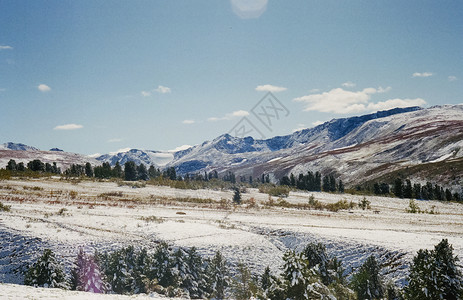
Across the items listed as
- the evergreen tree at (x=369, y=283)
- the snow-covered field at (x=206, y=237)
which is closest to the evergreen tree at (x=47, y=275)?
the snow-covered field at (x=206, y=237)

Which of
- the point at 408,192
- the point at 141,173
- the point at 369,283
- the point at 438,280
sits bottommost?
the point at 369,283

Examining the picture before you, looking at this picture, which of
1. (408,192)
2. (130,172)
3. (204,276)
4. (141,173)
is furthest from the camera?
(141,173)

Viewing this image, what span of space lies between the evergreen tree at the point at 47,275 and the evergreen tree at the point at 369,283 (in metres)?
14.2

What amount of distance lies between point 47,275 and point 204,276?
312 inches

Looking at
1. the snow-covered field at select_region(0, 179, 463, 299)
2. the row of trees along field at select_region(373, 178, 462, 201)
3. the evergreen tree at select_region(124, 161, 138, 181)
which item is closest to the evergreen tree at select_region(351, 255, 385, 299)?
the snow-covered field at select_region(0, 179, 463, 299)

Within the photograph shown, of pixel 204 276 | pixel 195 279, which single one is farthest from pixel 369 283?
pixel 195 279

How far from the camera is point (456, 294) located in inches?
415

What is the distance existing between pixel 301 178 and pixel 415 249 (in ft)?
274

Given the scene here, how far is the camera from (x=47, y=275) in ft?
47.0

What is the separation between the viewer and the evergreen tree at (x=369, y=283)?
1373 cm

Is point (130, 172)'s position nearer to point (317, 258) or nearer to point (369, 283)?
point (317, 258)

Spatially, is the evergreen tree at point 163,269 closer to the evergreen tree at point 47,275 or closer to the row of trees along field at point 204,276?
the row of trees along field at point 204,276

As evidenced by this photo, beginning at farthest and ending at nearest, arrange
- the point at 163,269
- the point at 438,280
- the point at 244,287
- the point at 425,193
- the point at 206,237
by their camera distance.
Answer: the point at 425,193
the point at 206,237
the point at 163,269
the point at 244,287
the point at 438,280

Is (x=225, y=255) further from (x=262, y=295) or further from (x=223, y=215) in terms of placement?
(x=223, y=215)
